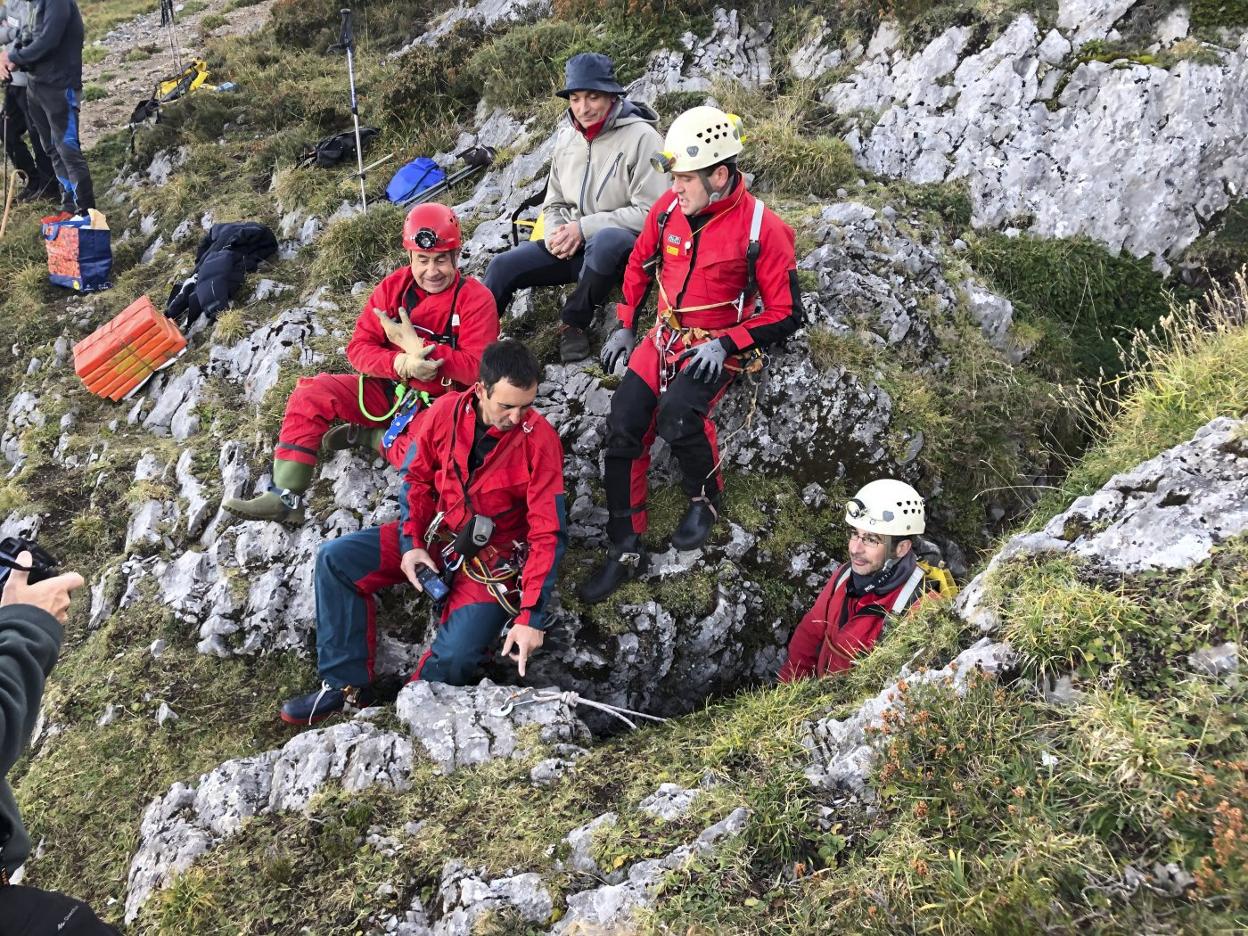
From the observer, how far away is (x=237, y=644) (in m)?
6.32

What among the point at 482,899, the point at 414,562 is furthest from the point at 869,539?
the point at 482,899

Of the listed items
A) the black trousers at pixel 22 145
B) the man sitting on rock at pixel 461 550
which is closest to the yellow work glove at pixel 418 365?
the man sitting on rock at pixel 461 550

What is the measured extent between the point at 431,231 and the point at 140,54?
2175 cm

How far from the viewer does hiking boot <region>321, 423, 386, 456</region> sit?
7.03 meters

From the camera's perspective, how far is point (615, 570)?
611cm

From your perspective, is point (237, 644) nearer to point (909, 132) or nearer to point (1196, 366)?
point (1196, 366)

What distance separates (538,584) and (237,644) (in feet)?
9.21

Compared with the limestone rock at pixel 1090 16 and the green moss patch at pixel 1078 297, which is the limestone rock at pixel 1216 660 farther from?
the limestone rock at pixel 1090 16

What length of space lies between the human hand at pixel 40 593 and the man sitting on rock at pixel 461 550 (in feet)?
7.51

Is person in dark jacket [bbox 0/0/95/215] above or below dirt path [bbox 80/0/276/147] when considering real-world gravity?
above

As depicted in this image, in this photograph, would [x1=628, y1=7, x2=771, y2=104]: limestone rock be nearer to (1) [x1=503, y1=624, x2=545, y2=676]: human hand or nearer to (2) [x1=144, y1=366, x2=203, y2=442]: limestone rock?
(2) [x1=144, y1=366, x2=203, y2=442]: limestone rock

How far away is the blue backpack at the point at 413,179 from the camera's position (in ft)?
37.4

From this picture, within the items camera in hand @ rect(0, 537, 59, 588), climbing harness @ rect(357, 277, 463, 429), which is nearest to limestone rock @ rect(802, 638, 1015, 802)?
camera in hand @ rect(0, 537, 59, 588)

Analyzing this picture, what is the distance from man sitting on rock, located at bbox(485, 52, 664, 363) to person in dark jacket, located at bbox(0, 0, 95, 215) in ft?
30.3
